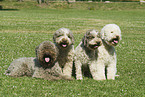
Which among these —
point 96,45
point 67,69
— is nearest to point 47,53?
point 67,69

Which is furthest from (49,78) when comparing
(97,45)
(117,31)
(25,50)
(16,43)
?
(16,43)

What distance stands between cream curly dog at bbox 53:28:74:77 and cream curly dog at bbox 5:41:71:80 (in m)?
0.26

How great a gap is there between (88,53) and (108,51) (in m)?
0.60

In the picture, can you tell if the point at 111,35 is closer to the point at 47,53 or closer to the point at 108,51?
the point at 108,51

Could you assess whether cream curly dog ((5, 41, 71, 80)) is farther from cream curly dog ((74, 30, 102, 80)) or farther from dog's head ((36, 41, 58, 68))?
cream curly dog ((74, 30, 102, 80))

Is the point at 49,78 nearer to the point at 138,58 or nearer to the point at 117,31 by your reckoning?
the point at 117,31

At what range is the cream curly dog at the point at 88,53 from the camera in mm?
6332

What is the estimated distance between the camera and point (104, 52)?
22.1 ft

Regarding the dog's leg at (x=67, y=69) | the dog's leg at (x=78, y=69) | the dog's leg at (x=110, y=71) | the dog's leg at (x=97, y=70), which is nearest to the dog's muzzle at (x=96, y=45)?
the dog's leg at (x=97, y=70)

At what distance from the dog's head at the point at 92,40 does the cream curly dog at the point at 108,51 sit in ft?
1.14

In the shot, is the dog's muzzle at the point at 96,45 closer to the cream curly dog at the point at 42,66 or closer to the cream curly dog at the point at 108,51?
the cream curly dog at the point at 108,51

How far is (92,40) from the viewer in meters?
6.30

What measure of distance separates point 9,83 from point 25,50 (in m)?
4.87

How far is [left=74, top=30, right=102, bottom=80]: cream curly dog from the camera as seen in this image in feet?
20.8
